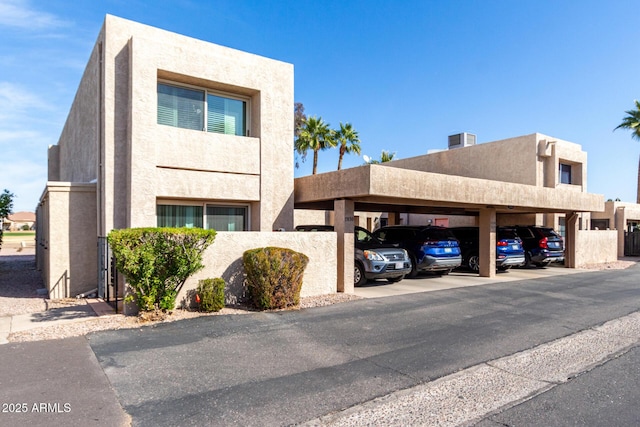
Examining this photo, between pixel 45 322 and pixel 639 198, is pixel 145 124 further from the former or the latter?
pixel 639 198

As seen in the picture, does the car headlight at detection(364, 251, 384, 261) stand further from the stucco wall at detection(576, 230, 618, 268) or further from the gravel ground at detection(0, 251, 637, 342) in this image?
the stucco wall at detection(576, 230, 618, 268)

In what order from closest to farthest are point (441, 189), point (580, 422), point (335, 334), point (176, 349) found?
1. point (580, 422)
2. point (176, 349)
3. point (335, 334)
4. point (441, 189)

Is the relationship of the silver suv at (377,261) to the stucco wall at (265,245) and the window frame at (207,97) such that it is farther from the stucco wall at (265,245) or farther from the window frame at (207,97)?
the window frame at (207,97)

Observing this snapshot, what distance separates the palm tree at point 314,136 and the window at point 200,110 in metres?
20.4

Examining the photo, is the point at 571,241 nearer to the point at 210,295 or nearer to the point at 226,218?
the point at 226,218

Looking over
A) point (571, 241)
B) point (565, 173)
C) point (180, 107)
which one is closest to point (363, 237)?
point (180, 107)

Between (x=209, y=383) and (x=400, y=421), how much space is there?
222 centimetres

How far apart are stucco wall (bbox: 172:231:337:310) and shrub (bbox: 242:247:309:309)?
0.90 ft

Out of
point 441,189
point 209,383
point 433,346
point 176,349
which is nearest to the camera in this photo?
point 209,383

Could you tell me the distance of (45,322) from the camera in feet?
23.8

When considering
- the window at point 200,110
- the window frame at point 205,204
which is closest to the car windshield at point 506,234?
the window frame at point 205,204

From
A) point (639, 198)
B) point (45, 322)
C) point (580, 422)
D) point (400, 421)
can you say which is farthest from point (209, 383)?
point (639, 198)

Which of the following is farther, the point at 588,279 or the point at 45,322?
the point at 588,279

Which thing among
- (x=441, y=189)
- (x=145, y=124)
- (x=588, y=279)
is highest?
(x=145, y=124)
